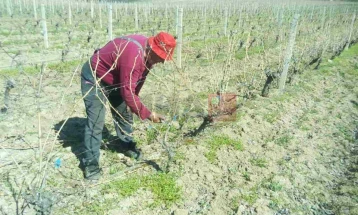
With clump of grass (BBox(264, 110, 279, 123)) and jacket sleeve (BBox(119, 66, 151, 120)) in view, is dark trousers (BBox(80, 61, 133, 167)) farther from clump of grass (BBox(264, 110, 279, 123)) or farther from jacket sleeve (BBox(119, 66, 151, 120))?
clump of grass (BBox(264, 110, 279, 123))

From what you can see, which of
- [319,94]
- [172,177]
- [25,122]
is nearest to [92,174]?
[172,177]

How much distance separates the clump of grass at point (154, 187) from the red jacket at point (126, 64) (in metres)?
0.73

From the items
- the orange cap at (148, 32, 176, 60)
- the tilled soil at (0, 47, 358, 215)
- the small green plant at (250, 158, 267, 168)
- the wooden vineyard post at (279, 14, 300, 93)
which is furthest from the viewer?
the wooden vineyard post at (279, 14, 300, 93)

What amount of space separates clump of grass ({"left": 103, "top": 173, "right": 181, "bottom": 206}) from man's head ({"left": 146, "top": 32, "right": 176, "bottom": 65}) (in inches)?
50.1

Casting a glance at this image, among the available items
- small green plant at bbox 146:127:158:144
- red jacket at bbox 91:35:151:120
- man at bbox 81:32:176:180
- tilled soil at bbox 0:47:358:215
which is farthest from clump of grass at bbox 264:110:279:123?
red jacket at bbox 91:35:151:120

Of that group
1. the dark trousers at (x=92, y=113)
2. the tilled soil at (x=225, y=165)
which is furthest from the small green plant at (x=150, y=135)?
the dark trousers at (x=92, y=113)

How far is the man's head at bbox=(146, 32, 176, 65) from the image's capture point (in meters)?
2.63

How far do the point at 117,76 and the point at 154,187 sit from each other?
116 cm

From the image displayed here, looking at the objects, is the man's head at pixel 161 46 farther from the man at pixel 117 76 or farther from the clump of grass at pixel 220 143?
the clump of grass at pixel 220 143

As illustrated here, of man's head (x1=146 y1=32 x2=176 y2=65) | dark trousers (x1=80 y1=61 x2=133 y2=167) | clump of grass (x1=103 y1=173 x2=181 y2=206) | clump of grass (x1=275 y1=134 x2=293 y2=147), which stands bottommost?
clump of grass (x1=103 y1=173 x2=181 y2=206)

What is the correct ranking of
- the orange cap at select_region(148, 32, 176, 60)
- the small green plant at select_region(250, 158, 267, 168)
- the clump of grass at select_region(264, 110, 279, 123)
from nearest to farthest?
the orange cap at select_region(148, 32, 176, 60), the small green plant at select_region(250, 158, 267, 168), the clump of grass at select_region(264, 110, 279, 123)

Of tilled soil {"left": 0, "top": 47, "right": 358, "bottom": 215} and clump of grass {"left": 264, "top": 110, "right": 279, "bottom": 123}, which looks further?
clump of grass {"left": 264, "top": 110, "right": 279, "bottom": 123}

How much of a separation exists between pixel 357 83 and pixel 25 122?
22.8 feet

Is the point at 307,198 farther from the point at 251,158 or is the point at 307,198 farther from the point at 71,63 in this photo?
the point at 71,63
